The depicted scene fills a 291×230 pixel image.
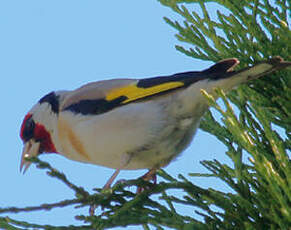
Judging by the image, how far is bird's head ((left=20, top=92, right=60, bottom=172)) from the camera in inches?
178

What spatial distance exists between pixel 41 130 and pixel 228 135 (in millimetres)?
1992

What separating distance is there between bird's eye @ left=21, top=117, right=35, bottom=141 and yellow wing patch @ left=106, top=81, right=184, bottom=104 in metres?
1.05

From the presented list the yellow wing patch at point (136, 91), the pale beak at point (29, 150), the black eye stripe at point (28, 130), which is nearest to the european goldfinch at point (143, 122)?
the yellow wing patch at point (136, 91)

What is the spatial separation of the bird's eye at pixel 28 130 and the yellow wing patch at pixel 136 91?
3.45 ft

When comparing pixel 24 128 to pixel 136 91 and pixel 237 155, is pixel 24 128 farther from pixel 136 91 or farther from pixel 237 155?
pixel 237 155

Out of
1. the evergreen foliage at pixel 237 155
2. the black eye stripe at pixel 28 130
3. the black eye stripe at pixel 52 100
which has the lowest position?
the evergreen foliage at pixel 237 155

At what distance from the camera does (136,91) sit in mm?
3930

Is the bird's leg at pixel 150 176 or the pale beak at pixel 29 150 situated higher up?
the pale beak at pixel 29 150

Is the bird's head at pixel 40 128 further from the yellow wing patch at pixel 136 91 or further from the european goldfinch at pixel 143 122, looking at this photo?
the yellow wing patch at pixel 136 91

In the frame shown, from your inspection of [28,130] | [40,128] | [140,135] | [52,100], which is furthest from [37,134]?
[140,135]

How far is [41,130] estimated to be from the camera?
4.61 meters

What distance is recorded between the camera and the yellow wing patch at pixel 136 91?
374cm

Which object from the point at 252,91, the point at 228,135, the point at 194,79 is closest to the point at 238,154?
the point at 228,135

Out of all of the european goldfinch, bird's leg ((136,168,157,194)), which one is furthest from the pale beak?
bird's leg ((136,168,157,194))
